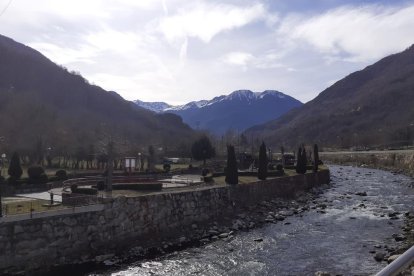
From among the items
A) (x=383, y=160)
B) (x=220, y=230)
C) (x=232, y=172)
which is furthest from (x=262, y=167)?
(x=383, y=160)

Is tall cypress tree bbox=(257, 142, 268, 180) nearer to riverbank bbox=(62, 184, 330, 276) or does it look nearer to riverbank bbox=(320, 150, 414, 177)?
riverbank bbox=(62, 184, 330, 276)

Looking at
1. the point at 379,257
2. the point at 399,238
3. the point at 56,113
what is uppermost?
the point at 56,113

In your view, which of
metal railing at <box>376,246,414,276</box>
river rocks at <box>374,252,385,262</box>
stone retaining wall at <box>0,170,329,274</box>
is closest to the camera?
metal railing at <box>376,246,414,276</box>

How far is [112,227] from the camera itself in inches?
Answer: 974

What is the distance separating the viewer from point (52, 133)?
84500 mm

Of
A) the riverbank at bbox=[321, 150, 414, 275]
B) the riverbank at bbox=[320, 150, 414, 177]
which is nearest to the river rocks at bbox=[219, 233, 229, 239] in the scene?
the riverbank at bbox=[321, 150, 414, 275]

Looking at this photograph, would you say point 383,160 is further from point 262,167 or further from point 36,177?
point 36,177

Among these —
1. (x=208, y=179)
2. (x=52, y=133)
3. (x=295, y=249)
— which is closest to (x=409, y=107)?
(x=52, y=133)

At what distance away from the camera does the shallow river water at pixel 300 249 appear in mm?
21062

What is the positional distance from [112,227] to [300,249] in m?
10.8

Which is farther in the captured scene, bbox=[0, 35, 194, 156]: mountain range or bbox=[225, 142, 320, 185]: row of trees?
bbox=[0, 35, 194, 156]: mountain range

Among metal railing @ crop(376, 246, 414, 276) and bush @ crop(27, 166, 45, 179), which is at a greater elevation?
bush @ crop(27, 166, 45, 179)

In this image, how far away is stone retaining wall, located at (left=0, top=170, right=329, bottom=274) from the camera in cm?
2017

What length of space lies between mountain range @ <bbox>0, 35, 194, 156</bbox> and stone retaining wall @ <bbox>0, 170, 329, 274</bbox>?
47.5 meters
